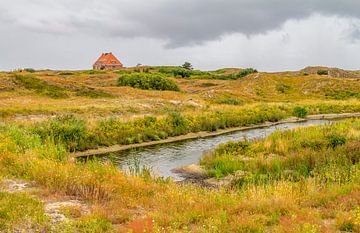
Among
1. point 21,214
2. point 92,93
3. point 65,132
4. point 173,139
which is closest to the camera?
point 21,214

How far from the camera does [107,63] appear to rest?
483 ft

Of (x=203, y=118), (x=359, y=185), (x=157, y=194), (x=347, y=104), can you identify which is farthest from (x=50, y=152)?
(x=347, y=104)

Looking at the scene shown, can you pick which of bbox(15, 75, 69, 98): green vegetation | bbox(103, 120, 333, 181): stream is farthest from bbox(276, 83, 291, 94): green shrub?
bbox(103, 120, 333, 181): stream

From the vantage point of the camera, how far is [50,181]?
1294 cm

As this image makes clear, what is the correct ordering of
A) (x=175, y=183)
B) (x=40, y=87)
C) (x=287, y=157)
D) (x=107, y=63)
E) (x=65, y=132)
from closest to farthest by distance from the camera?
(x=175, y=183), (x=287, y=157), (x=65, y=132), (x=40, y=87), (x=107, y=63)

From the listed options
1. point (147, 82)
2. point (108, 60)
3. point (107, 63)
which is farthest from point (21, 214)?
point (108, 60)

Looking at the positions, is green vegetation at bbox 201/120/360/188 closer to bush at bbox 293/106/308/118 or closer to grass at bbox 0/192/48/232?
grass at bbox 0/192/48/232

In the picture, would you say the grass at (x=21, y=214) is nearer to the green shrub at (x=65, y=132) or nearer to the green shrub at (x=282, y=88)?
the green shrub at (x=65, y=132)

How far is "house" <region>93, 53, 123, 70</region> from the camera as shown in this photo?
14688cm

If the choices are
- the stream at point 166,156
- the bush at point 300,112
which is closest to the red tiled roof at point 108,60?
the bush at point 300,112

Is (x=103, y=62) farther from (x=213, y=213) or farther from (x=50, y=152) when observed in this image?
(x=213, y=213)

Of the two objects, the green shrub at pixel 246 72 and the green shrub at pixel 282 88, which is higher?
the green shrub at pixel 246 72

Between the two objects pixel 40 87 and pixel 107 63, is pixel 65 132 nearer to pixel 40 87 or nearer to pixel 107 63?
pixel 40 87

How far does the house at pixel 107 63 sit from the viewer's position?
14688 centimetres
